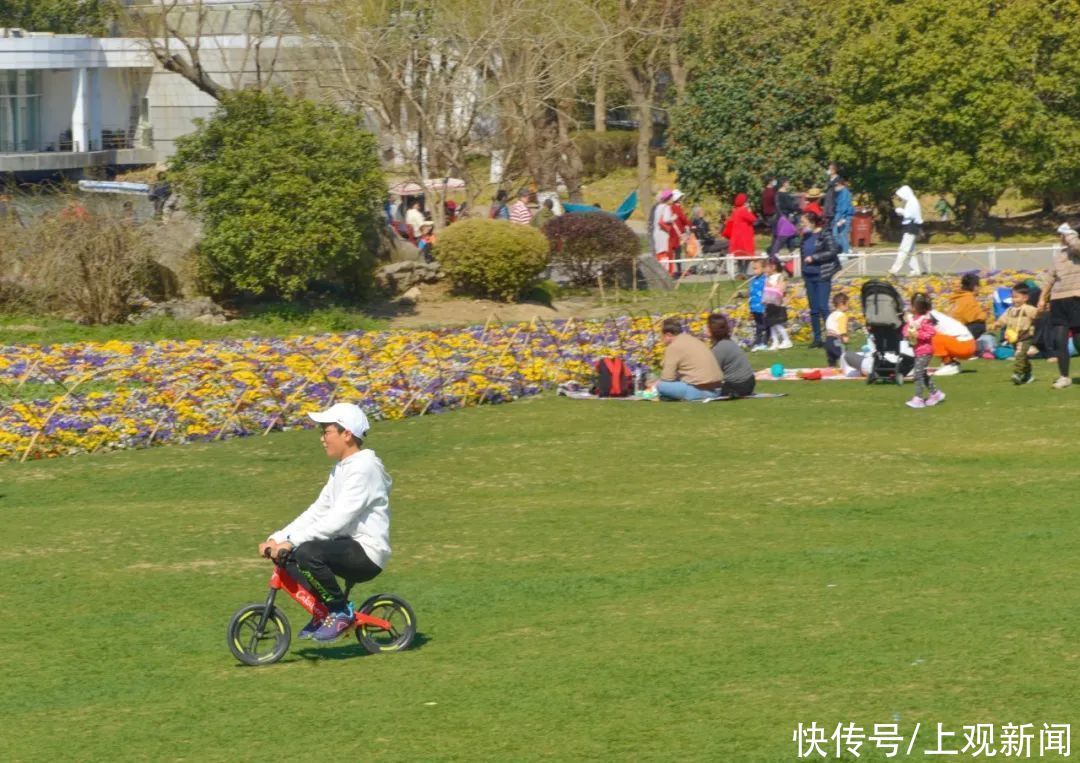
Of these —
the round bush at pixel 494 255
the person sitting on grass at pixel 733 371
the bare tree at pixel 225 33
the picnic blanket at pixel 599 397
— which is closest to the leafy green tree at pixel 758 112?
the bare tree at pixel 225 33

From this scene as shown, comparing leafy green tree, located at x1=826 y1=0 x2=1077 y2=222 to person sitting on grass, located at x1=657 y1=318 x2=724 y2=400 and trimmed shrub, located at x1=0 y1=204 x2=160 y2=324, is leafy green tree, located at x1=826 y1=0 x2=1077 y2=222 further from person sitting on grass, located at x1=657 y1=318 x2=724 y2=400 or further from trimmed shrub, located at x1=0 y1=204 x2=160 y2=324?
person sitting on grass, located at x1=657 y1=318 x2=724 y2=400

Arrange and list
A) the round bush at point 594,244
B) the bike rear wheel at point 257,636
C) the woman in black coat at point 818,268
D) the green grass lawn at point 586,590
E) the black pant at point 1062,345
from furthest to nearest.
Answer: the round bush at point 594,244 → the woman in black coat at point 818,268 → the black pant at point 1062,345 → the bike rear wheel at point 257,636 → the green grass lawn at point 586,590

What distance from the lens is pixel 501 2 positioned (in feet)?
113

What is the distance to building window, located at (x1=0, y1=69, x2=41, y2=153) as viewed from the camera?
53156 millimetres

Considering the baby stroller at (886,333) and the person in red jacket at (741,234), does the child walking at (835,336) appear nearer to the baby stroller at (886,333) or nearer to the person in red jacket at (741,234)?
the baby stroller at (886,333)

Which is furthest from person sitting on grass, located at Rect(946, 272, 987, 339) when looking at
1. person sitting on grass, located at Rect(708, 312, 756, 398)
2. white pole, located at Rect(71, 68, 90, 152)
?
white pole, located at Rect(71, 68, 90, 152)

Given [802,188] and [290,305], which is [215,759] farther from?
[802,188]

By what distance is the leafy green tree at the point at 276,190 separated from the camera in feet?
86.7

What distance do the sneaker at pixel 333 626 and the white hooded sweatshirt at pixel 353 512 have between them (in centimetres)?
34

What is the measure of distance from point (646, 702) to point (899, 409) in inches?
400

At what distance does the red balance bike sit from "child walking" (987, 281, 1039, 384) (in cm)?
1112

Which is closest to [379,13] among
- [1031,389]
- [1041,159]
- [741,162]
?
[741,162]

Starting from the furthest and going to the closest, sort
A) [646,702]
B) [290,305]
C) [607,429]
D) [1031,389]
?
[290,305]
[1031,389]
[607,429]
[646,702]

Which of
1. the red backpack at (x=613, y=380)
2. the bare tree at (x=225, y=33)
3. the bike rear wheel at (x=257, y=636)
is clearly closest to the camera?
the bike rear wheel at (x=257, y=636)
